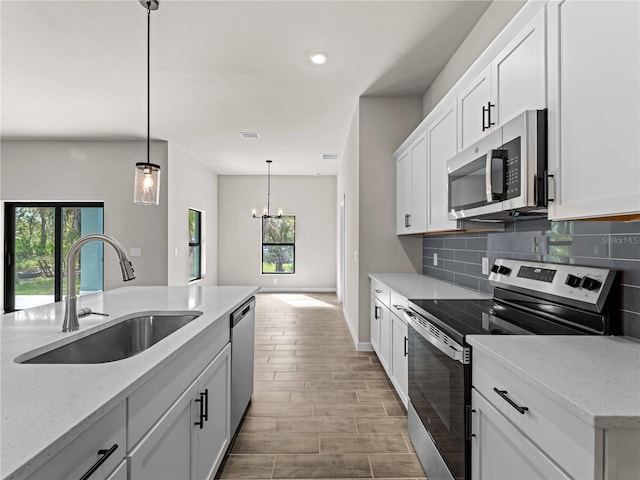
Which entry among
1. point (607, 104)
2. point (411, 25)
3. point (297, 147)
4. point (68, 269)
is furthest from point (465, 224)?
point (297, 147)

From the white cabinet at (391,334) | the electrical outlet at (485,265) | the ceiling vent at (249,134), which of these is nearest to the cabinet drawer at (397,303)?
the white cabinet at (391,334)

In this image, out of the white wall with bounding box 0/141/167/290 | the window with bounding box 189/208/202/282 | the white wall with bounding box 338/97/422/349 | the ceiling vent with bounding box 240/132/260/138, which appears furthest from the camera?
the window with bounding box 189/208/202/282

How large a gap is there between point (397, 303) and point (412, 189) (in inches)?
48.1

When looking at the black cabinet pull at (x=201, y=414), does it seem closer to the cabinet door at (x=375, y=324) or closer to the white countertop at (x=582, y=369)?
the white countertop at (x=582, y=369)

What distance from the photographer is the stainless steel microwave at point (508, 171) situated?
1.52 m

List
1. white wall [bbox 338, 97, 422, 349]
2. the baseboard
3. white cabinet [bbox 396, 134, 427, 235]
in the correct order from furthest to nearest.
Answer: the baseboard < white wall [bbox 338, 97, 422, 349] < white cabinet [bbox 396, 134, 427, 235]

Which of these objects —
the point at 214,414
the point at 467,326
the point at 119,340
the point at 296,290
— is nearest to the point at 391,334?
the point at 467,326

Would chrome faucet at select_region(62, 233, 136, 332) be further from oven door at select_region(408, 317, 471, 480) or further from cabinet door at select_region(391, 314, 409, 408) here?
cabinet door at select_region(391, 314, 409, 408)

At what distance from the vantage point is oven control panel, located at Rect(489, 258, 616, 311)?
146 centimetres

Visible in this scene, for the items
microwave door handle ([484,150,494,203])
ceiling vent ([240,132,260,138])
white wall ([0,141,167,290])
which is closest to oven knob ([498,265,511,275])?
microwave door handle ([484,150,494,203])

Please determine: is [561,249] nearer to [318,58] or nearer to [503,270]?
[503,270]

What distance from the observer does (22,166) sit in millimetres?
5879

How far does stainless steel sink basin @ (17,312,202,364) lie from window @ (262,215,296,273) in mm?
7132

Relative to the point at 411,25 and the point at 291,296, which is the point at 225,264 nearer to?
the point at 291,296
